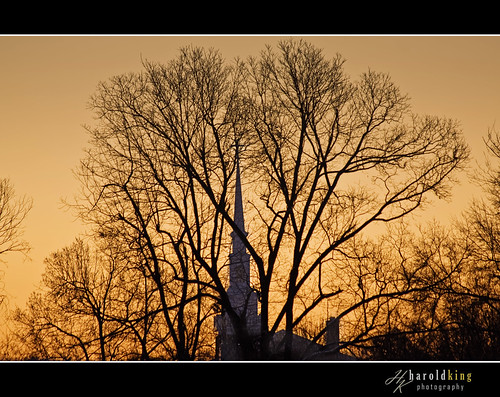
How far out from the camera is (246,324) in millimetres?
19109

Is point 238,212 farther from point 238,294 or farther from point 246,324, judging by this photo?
point 246,324

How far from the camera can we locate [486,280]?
22.6 m

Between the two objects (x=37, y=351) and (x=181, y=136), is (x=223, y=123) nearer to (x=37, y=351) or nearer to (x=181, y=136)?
(x=181, y=136)

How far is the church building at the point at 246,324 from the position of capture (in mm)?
18719
